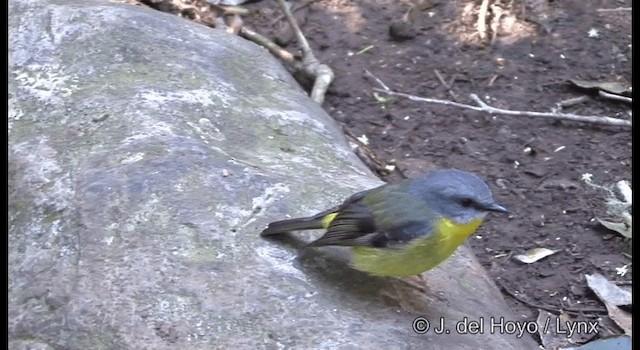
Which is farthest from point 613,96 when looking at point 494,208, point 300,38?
point 494,208

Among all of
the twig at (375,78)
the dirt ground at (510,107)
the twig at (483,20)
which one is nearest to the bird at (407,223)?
the dirt ground at (510,107)

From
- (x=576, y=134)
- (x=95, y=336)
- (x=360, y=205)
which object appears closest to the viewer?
(x=95, y=336)

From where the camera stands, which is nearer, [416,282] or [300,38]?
[416,282]

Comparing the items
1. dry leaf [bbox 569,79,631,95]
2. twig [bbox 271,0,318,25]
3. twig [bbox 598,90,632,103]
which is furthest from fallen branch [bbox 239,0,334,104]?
twig [bbox 598,90,632,103]

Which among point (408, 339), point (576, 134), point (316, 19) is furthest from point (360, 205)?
point (316, 19)

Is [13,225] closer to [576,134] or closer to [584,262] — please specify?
[584,262]

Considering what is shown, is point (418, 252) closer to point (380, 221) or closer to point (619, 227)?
point (380, 221)
